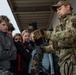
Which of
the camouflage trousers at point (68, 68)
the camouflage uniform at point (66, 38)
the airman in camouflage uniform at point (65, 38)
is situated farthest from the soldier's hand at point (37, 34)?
the camouflage trousers at point (68, 68)

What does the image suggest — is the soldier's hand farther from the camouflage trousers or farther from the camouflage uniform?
the camouflage trousers

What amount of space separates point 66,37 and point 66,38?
0.02 meters

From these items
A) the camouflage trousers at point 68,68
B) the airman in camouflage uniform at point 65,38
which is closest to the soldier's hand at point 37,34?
the airman in camouflage uniform at point 65,38

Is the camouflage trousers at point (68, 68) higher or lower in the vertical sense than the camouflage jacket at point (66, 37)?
lower

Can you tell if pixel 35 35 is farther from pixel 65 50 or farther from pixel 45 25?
pixel 45 25

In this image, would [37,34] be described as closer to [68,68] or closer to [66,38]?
[66,38]

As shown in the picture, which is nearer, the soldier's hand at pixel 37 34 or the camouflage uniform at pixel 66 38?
the camouflage uniform at pixel 66 38

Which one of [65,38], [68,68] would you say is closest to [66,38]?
[65,38]

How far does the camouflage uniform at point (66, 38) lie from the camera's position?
126 inches

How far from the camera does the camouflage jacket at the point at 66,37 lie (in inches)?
126

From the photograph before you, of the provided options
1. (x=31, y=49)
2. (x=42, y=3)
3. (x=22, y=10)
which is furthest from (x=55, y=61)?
(x=22, y=10)

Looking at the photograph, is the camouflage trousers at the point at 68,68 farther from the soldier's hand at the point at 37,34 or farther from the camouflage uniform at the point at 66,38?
the soldier's hand at the point at 37,34

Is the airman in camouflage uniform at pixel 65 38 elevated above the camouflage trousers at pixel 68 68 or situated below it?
above

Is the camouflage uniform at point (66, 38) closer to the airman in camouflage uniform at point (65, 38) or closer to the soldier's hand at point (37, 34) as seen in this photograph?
the airman in camouflage uniform at point (65, 38)
